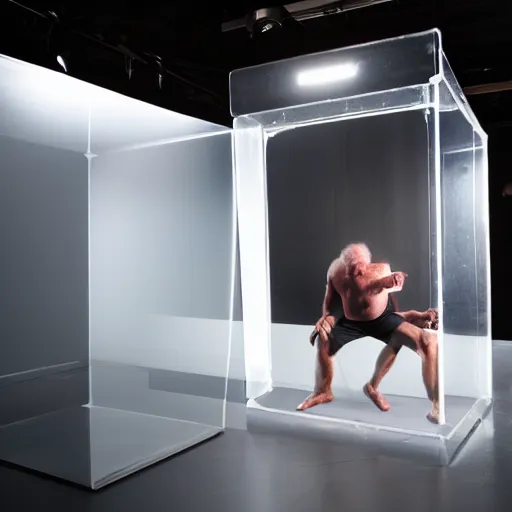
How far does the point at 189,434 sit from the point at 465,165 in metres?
1.61

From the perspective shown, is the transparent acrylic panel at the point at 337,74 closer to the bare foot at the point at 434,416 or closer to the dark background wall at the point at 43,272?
the dark background wall at the point at 43,272

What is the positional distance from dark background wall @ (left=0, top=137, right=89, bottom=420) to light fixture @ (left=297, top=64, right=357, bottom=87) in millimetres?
1023

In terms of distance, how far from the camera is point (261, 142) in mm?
2338

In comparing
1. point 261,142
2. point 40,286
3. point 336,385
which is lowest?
point 336,385

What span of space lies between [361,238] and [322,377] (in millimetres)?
559

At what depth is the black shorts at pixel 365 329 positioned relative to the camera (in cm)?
203

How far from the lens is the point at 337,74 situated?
205 cm

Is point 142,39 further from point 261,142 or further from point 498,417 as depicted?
point 498,417

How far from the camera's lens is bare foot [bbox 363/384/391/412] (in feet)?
6.81

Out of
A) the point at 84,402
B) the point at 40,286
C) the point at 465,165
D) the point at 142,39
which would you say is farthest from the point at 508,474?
the point at 142,39

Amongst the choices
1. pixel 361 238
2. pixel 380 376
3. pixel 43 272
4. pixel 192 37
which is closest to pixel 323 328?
pixel 380 376

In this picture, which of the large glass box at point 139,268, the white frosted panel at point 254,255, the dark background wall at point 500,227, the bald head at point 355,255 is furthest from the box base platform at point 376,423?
the dark background wall at point 500,227

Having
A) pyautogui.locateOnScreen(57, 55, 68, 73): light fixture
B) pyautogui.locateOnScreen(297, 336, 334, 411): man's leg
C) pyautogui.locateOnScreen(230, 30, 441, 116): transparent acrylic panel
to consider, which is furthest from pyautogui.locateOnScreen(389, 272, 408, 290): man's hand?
pyautogui.locateOnScreen(57, 55, 68, 73): light fixture

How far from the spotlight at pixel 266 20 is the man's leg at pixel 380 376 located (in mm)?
1813
